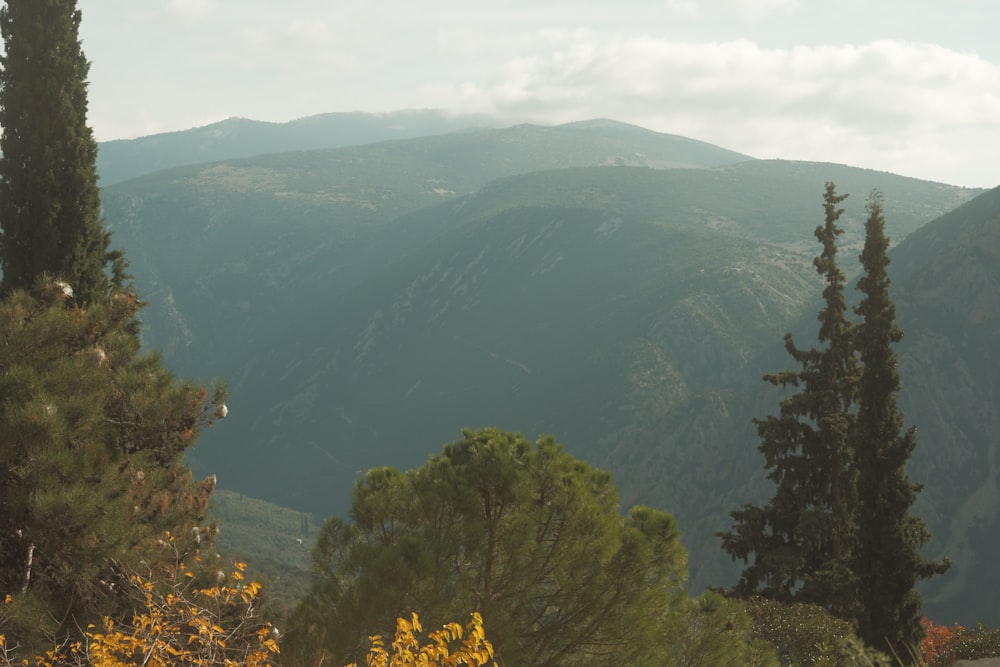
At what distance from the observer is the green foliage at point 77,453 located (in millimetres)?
10695

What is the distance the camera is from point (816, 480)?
2853 cm

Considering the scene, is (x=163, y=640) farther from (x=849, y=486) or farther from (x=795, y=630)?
(x=849, y=486)

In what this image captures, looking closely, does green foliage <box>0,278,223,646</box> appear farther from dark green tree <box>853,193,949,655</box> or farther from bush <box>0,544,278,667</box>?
dark green tree <box>853,193,949,655</box>

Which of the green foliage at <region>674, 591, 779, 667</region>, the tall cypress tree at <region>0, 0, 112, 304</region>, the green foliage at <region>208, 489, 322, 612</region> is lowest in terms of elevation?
the green foliage at <region>208, 489, 322, 612</region>

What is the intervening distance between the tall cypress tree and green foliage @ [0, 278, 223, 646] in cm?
768

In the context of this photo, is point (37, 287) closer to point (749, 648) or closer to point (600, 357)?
point (749, 648)

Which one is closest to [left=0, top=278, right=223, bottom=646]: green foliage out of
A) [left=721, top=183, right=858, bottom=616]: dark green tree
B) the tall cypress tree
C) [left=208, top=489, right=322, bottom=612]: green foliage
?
the tall cypress tree

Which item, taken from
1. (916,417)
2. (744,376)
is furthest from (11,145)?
(744,376)

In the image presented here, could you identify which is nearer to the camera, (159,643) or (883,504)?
(159,643)

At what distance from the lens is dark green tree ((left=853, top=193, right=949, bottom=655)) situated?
877 inches

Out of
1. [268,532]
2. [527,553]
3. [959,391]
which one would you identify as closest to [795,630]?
[527,553]

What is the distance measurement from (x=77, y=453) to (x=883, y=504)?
63.2 ft

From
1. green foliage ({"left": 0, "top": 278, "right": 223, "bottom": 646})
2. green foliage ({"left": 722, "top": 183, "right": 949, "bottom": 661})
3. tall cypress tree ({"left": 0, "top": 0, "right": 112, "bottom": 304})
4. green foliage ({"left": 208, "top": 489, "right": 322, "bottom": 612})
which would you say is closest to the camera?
green foliage ({"left": 0, "top": 278, "right": 223, "bottom": 646})

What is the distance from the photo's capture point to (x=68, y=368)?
11570 mm
